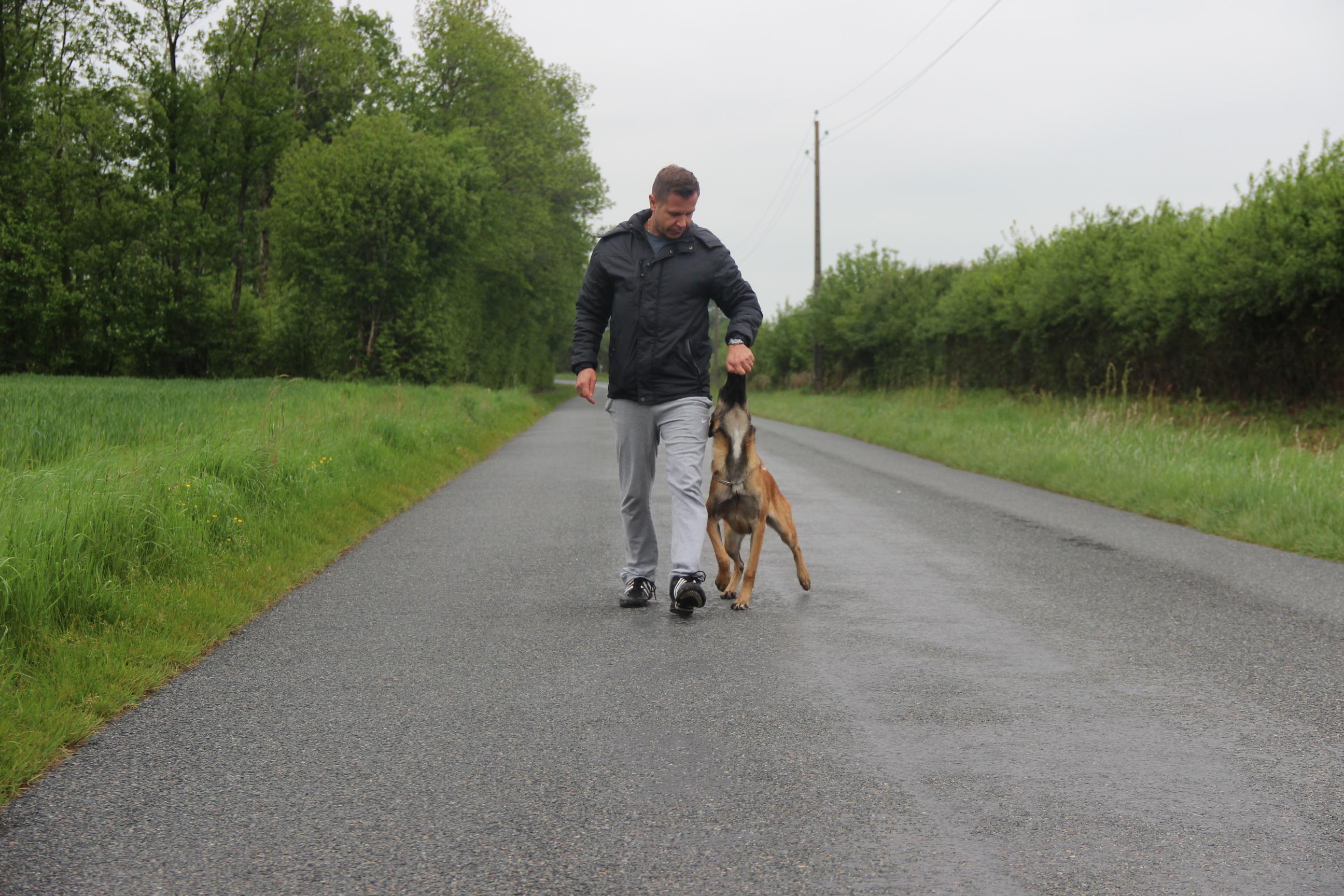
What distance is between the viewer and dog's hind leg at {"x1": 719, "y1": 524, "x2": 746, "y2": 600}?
6.58 m

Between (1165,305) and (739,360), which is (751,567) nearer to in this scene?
(739,360)

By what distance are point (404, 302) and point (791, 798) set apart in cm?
3256

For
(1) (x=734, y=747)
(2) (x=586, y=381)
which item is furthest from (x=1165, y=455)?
(1) (x=734, y=747)

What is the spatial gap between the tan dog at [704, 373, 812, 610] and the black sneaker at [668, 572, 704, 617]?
0.33 metres

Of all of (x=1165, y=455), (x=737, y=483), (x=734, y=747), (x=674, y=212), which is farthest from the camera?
(x=1165, y=455)

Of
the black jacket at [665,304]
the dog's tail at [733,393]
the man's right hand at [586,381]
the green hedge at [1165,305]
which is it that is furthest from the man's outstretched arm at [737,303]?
the green hedge at [1165,305]

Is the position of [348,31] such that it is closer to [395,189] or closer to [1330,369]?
[395,189]

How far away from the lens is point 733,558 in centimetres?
681

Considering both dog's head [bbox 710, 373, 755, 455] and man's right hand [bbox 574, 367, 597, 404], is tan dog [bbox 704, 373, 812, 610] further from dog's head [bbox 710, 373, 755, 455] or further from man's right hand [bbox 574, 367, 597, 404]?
man's right hand [bbox 574, 367, 597, 404]

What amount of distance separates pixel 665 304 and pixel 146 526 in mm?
3411

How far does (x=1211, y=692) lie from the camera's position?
461 centimetres

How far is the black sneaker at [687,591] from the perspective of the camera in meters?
5.98

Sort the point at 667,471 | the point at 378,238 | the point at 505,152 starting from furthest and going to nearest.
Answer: the point at 505,152 < the point at 378,238 < the point at 667,471

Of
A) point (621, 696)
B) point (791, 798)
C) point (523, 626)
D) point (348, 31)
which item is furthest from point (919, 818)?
point (348, 31)
